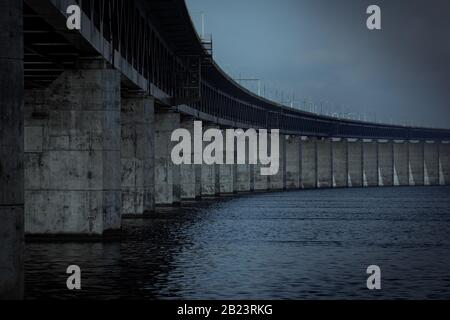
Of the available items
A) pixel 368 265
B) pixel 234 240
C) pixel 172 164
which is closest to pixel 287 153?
pixel 172 164

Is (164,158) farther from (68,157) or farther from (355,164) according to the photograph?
(355,164)

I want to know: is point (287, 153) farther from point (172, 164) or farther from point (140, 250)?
point (140, 250)

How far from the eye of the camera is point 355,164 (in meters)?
176

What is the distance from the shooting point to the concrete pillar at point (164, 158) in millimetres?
65500

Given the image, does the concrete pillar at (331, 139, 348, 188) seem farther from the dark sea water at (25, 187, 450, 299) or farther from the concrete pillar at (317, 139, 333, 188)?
the dark sea water at (25, 187, 450, 299)

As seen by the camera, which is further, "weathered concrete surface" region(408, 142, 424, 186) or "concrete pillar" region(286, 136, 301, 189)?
"weathered concrete surface" region(408, 142, 424, 186)

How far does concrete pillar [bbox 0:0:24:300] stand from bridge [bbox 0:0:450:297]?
0.06 ft

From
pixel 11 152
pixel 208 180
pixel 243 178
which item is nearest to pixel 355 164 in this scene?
pixel 243 178

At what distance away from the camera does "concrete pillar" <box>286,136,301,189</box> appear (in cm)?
14500

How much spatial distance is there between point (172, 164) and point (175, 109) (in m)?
4.22

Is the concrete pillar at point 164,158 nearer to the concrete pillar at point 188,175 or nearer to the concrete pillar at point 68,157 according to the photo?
the concrete pillar at point 188,175

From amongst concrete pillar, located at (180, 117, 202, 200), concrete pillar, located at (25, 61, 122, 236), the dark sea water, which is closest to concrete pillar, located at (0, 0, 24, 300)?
the dark sea water

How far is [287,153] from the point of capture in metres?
150

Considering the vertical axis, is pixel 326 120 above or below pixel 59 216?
above
